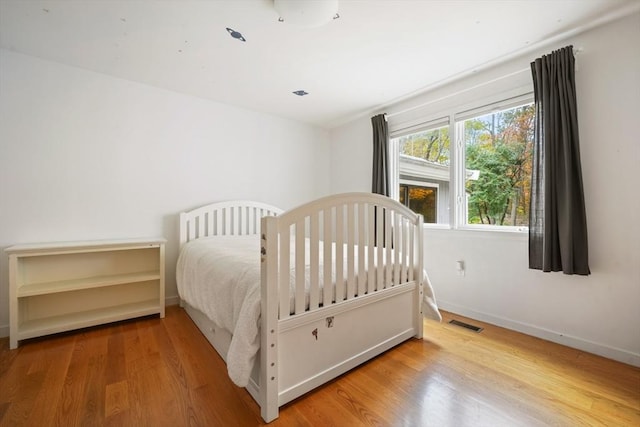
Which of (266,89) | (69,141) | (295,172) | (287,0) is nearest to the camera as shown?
(287,0)

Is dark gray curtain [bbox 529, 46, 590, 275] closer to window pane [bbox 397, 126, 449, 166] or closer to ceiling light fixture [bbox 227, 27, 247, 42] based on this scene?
window pane [bbox 397, 126, 449, 166]

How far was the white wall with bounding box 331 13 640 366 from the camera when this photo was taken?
1.69m

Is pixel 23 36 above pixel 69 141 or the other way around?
above

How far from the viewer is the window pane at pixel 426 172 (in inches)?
108

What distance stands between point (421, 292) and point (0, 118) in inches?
137

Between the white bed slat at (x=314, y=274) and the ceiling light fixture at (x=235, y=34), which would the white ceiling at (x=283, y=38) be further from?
the white bed slat at (x=314, y=274)

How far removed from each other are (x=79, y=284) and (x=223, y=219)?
131 centimetres

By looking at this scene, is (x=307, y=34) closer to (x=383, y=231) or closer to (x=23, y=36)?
(x=383, y=231)

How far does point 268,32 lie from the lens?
1.84 meters

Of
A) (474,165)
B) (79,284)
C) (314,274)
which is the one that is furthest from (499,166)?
(79,284)

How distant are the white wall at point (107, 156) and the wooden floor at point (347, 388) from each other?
0.97 meters

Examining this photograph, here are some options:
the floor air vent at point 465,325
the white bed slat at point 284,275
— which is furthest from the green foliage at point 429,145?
the white bed slat at point 284,275

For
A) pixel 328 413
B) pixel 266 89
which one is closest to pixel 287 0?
pixel 266 89

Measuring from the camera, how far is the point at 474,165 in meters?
2.52
